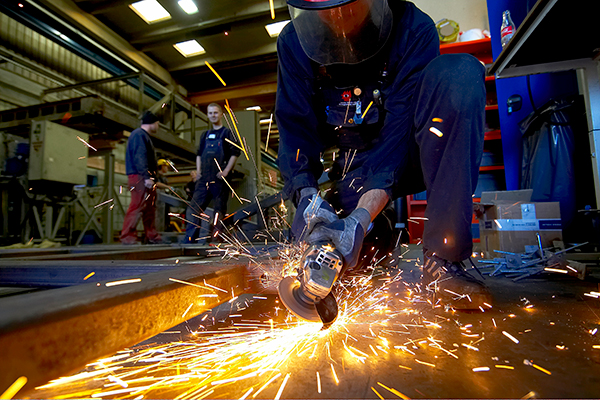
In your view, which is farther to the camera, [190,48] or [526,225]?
[190,48]

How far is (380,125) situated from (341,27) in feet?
1.47

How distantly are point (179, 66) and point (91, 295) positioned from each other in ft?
26.4

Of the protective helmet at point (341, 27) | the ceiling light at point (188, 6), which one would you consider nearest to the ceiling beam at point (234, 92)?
the ceiling light at point (188, 6)

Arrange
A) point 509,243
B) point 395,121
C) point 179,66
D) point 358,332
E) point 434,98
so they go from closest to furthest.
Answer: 1. point 358,332
2. point 434,98
3. point 395,121
4. point 509,243
5. point 179,66

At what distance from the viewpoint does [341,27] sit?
109 cm

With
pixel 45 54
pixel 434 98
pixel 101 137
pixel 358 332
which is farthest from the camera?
pixel 45 54

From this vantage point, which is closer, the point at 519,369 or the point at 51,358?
the point at 51,358

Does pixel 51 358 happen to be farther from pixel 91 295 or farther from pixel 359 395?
pixel 359 395

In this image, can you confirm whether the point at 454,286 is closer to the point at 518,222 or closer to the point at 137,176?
the point at 518,222

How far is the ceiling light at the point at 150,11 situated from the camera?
5.62 m

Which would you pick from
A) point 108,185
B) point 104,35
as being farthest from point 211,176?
point 104,35

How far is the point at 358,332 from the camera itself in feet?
2.34

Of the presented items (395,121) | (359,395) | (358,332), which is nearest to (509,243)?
(395,121)

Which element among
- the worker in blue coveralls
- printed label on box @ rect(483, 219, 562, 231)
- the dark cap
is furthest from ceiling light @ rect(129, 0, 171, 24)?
printed label on box @ rect(483, 219, 562, 231)
